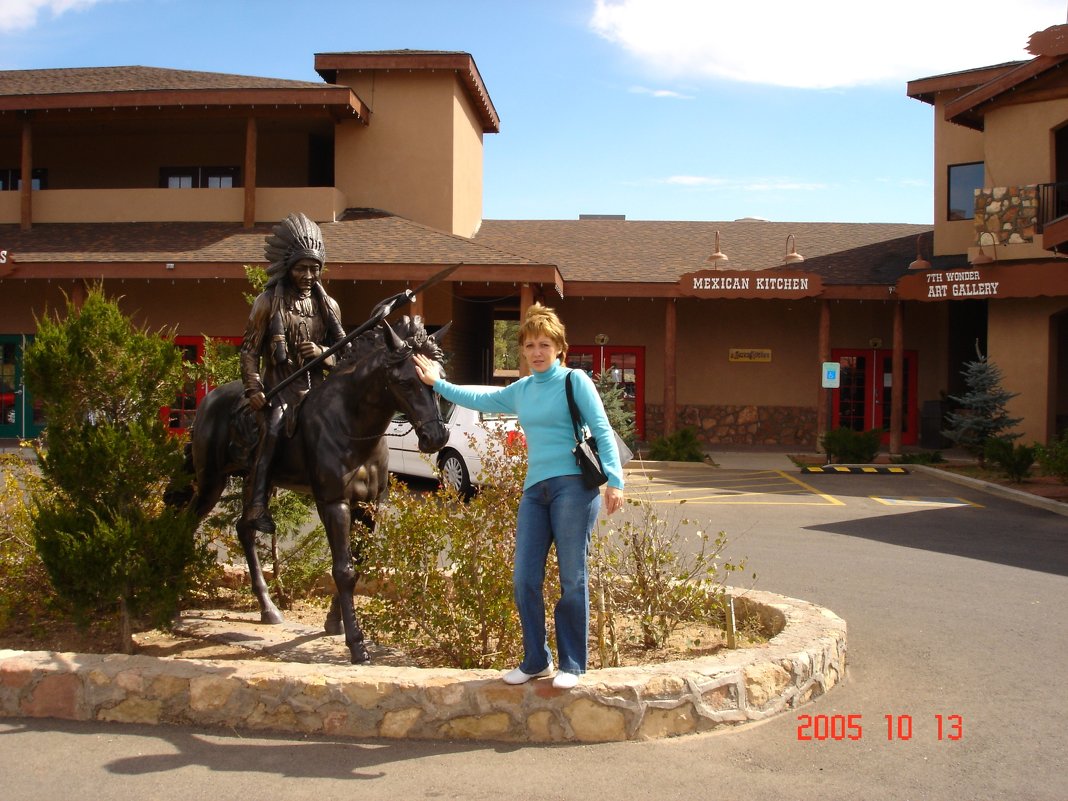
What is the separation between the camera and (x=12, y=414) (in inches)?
871

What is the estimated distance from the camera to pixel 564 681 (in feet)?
14.3

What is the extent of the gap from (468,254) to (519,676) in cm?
1453

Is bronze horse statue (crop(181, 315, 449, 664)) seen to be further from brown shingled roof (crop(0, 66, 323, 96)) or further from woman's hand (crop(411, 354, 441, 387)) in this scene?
brown shingled roof (crop(0, 66, 323, 96))

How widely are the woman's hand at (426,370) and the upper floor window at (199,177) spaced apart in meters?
20.3

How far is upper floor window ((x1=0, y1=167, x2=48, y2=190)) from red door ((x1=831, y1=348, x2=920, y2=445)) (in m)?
20.7

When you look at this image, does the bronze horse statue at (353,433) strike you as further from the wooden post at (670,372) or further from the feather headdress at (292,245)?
the wooden post at (670,372)

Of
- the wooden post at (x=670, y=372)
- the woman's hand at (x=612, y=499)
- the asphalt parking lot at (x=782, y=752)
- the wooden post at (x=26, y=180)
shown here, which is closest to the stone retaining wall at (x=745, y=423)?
the wooden post at (x=670, y=372)

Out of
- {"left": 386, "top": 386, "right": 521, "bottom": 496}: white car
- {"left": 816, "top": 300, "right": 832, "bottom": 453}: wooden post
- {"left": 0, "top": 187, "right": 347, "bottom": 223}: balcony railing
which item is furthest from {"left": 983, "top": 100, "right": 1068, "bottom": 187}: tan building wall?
{"left": 0, "top": 187, "right": 347, "bottom": 223}: balcony railing

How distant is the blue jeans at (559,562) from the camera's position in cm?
443

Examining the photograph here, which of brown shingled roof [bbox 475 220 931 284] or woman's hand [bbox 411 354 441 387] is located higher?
brown shingled roof [bbox 475 220 931 284]

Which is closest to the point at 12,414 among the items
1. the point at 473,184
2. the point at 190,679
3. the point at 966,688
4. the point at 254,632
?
the point at 473,184

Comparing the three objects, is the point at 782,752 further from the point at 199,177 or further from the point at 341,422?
the point at 199,177

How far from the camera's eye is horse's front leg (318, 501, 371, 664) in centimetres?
522

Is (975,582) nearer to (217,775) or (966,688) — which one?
(966,688)
